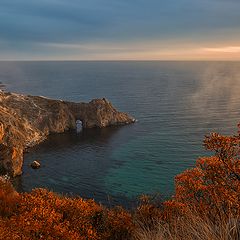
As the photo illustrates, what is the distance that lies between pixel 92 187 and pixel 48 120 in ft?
197

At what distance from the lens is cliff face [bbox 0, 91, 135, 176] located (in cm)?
11344

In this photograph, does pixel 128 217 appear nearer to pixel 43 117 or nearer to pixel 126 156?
pixel 126 156

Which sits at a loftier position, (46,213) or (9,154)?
(46,213)

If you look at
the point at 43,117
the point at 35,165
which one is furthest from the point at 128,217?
the point at 43,117

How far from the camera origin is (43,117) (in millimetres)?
133375

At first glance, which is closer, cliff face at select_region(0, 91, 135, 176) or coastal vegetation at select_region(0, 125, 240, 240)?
coastal vegetation at select_region(0, 125, 240, 240)

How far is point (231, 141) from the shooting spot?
2047 centimetres

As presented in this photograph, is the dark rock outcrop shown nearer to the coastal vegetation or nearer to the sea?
the sea

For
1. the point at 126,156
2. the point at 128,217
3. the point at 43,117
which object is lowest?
the point at 126,156

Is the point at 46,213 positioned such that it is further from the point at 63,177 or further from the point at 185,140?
the point at 185,140

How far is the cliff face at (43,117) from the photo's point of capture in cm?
11344

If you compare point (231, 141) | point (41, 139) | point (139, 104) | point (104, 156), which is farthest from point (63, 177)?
point (139, 104)

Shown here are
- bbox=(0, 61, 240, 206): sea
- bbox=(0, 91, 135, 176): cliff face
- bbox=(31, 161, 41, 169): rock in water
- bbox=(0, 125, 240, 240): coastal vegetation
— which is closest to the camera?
bbox=(0, 125, 240, 240): coastal vegetation

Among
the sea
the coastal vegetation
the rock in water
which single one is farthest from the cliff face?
the coastal vegetation
